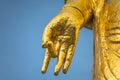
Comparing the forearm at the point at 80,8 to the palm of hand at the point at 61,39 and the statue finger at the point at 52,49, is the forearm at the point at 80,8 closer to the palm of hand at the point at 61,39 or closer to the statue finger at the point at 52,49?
the palm of hand at the point at 61,39

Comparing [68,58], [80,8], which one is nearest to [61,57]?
[68,58]

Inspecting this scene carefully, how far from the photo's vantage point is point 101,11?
1628 millimetres

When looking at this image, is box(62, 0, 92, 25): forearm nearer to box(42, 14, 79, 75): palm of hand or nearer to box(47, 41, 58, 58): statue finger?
box(42, 14, 79, 75): palm of hand

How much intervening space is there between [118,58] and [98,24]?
0.54 feet

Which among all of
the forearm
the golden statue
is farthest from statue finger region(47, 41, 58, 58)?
the forearm

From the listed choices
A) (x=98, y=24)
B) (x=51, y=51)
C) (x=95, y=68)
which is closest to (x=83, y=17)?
(x=98, y=24)

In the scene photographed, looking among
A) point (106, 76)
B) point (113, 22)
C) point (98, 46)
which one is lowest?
point (106, 76)

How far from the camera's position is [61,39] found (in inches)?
54.1

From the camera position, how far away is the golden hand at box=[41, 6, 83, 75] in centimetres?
131

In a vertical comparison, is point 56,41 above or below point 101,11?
below

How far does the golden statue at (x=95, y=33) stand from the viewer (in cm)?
133

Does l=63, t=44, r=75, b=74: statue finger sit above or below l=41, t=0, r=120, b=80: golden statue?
below

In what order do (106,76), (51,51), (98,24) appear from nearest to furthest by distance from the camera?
1. (51,51)
2. (106,76)
3. (98,24)

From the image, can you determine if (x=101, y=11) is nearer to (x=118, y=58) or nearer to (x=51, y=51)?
(x=118, y=58)
